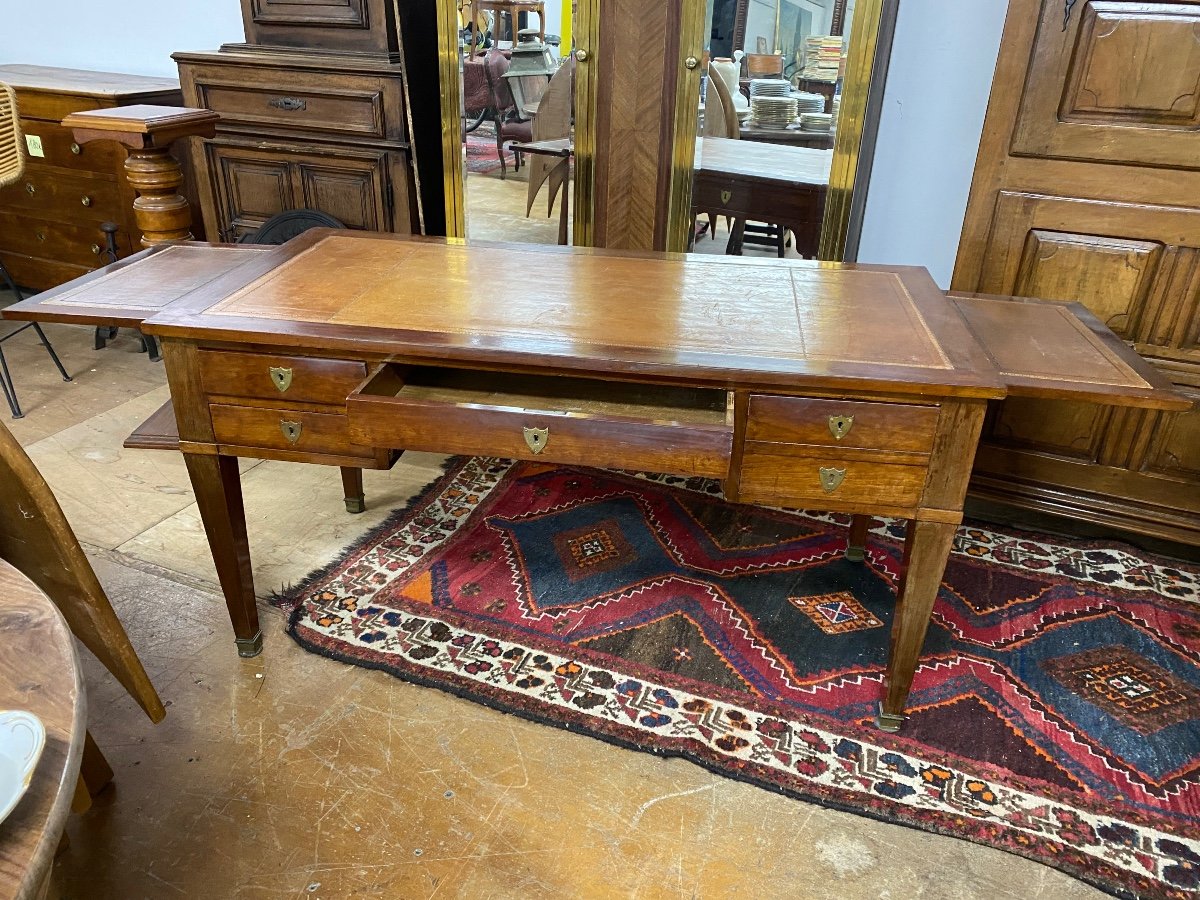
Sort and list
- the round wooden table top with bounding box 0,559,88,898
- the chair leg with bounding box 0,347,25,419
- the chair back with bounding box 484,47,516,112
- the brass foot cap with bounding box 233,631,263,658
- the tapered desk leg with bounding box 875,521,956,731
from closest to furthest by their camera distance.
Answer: the round wooden table top with bounding box 0,559,88,898 → the tapered desk leg with bounding box 875,521,956,731 → the brass foot cap with bounding box 233,631,263,658 → the chair back with bounding box 484,47,516,112 → the chair leg with bounding box 0,347,25,419

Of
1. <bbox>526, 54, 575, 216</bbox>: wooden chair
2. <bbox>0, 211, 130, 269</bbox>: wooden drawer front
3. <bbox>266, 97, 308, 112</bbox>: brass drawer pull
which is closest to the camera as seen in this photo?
<bbox>526, 54, 575, 216</bbox>: wooden chair

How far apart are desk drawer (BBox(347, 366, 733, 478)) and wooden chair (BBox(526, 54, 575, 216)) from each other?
137cm

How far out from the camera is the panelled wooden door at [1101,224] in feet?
6.57

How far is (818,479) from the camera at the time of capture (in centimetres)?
160

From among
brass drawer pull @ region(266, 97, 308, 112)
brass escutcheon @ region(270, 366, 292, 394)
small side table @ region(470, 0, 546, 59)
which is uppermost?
small side table @ region(470, 0, 546, 59)

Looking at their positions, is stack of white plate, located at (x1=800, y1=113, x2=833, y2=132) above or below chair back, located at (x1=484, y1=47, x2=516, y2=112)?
below

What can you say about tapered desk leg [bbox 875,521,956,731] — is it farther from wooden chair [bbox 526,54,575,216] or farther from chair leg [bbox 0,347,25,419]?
chair leg [bbox 0,347,25,419]

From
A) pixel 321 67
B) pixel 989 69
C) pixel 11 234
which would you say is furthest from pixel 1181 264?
pixel 11 234

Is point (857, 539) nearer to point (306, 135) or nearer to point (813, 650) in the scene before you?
point (813, 650)

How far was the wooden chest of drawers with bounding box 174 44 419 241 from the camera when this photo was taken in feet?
9.50

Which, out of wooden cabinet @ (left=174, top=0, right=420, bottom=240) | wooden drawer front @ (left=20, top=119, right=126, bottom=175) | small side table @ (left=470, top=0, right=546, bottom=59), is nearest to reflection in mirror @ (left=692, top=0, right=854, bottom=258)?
small side table @ (left=470, top=0, right=546, bottom=59)

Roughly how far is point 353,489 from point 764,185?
5.10 ft

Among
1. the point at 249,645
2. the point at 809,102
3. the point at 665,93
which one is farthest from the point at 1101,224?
the point at 249,645

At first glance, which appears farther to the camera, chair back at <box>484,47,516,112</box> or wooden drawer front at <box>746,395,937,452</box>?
chair back at <box>484,47,516,112</box>
